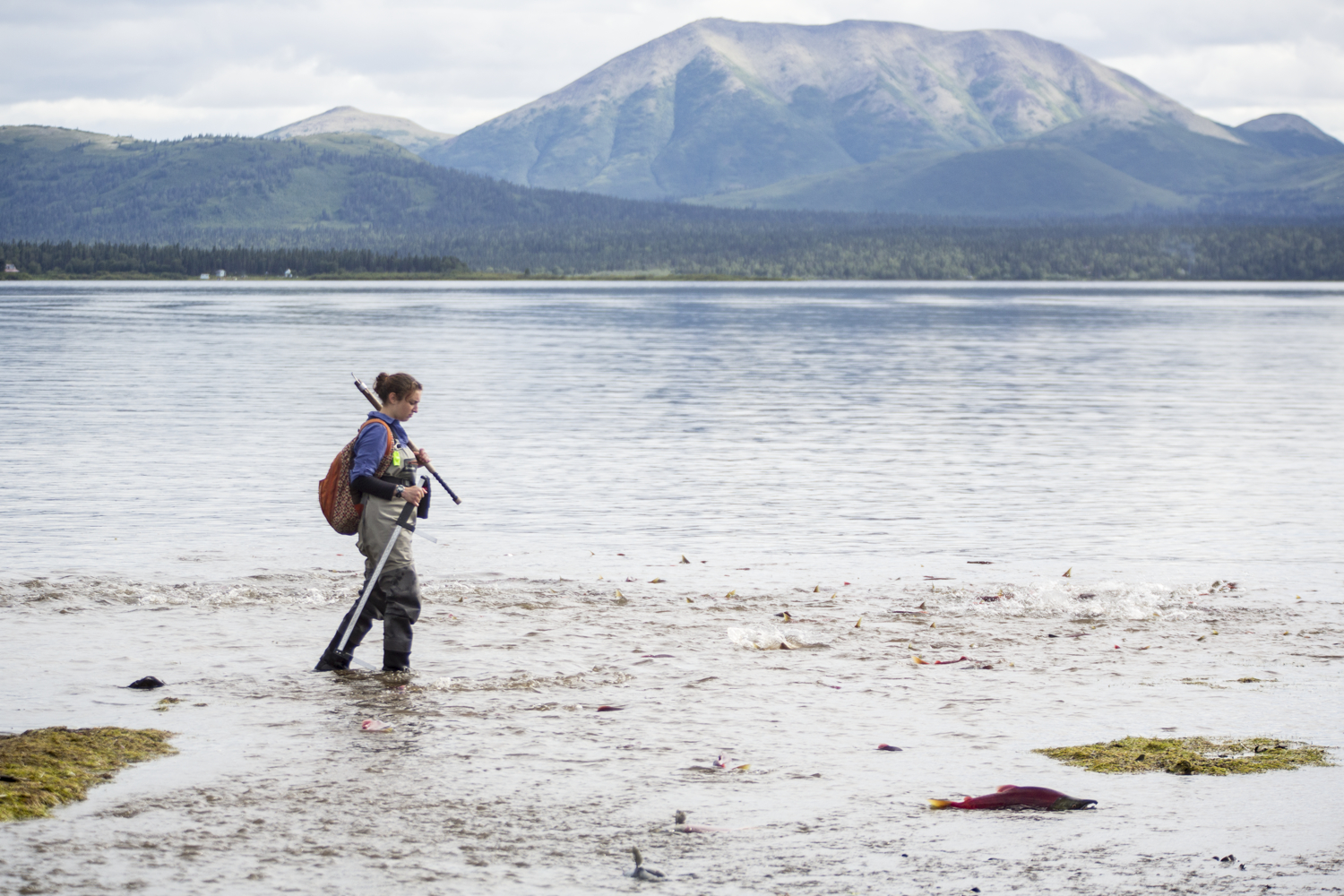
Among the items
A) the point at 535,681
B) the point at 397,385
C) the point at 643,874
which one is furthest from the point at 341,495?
the point at 643,874

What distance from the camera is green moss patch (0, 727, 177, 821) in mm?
8742

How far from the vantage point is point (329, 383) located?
47.2m

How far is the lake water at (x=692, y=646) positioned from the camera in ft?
27.0

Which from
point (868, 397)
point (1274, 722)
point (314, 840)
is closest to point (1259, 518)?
point (1274, 722)

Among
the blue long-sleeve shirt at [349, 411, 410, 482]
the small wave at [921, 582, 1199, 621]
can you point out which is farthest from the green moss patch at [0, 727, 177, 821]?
the small wave at [921, 582, 1199, 621]

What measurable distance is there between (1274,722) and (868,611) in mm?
4729

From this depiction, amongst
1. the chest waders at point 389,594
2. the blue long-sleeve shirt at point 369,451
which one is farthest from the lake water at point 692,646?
the blue long-sleeve shirt at point 369,451

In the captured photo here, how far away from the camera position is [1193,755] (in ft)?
32.6

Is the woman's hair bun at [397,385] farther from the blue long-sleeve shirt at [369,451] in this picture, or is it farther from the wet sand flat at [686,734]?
the wet sand flat at [686,734]

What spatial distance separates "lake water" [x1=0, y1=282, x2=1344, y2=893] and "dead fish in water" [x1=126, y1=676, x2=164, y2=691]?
17 centimetres

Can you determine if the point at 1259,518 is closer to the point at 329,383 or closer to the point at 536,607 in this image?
the point at 536,607

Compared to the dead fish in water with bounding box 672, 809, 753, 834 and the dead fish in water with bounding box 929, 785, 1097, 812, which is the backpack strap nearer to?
the dead fish in water with bounding box 672, 809, 753, 834

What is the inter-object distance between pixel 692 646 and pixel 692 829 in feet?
15.6

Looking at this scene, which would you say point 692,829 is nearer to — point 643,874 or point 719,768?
point 643,874
